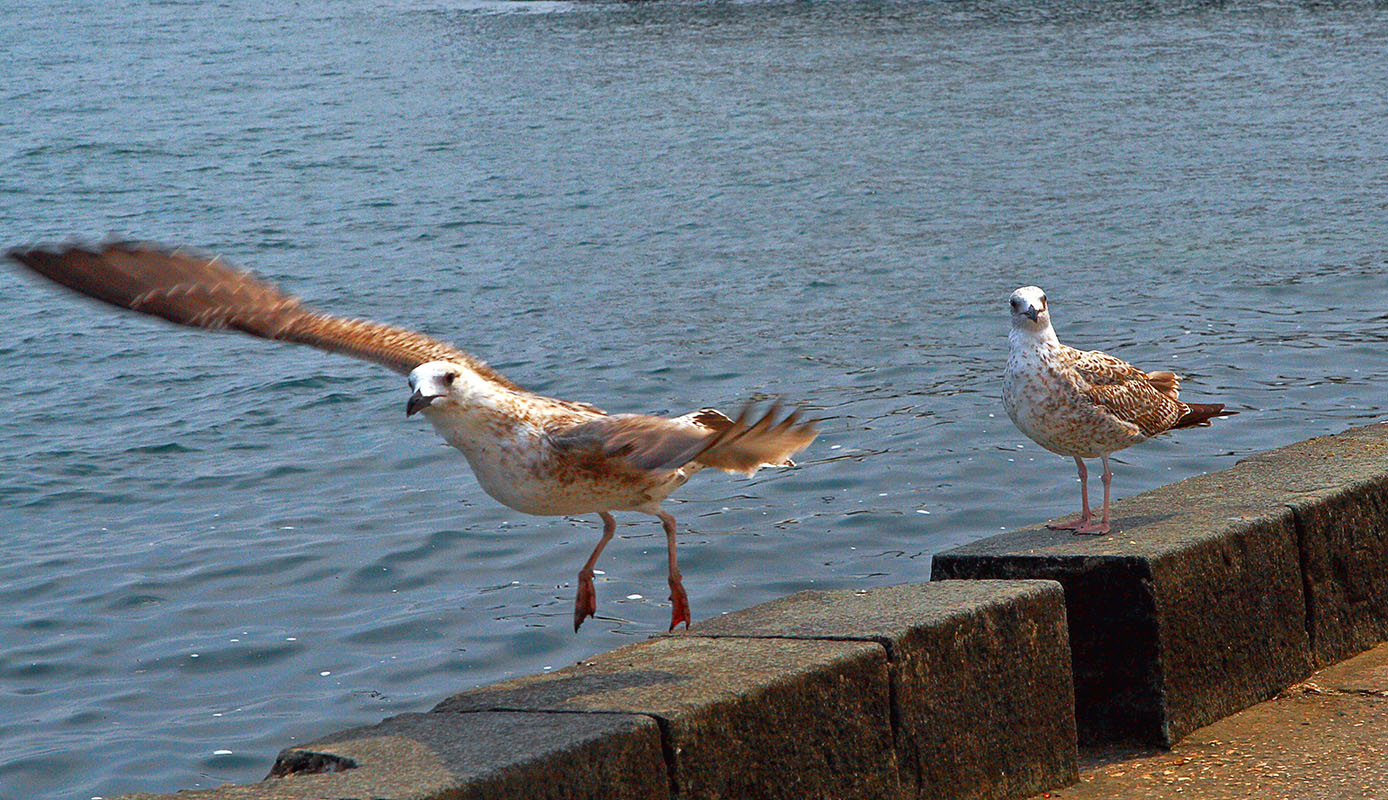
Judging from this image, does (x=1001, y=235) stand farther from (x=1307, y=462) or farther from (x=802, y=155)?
(x=1307, y=462)

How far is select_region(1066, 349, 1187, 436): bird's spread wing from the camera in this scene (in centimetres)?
589

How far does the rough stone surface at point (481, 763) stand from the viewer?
3396 millimetres

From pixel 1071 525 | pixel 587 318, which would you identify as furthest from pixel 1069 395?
pixel 587 318

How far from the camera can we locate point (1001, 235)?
59.1ft

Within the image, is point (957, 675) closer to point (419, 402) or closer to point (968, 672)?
point (968, 672)

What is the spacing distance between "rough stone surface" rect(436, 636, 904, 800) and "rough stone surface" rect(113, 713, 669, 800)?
0.28ft

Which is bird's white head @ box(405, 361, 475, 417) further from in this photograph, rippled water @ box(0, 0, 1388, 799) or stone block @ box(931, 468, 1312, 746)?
rippled water @ box(0, 0, 1388, 799)

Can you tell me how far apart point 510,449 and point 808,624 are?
1.05 m

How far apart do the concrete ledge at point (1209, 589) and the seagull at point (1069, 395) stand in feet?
1.47

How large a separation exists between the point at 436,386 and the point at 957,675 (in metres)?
1.72

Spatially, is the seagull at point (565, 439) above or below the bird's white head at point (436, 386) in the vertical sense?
below

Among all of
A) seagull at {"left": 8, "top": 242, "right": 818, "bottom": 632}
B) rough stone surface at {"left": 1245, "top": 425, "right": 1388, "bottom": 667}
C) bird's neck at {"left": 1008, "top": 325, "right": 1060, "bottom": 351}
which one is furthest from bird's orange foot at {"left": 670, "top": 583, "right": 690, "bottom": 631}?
rough stone surface at {"left": 1245, "top": 425, "right": 1388, "bottom": 667}

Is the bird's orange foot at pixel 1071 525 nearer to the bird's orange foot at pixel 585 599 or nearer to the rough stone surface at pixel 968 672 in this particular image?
the rough stone surface at pixel 968 672

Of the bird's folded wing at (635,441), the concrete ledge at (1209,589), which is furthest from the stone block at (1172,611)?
the bird's folded wing at (635,441)
